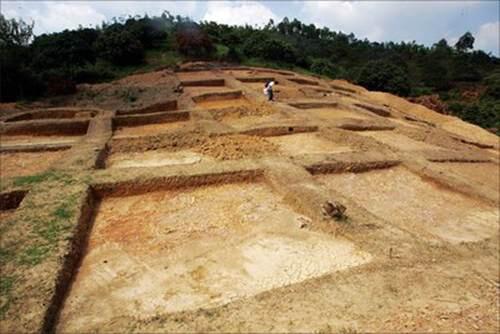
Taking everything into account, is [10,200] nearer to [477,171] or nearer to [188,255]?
[188,255]

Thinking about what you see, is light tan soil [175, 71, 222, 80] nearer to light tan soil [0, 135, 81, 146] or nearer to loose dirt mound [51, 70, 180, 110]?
loose dirt mound [51, 70, 180, 110]

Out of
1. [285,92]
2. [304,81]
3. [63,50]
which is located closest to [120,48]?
[63,50]

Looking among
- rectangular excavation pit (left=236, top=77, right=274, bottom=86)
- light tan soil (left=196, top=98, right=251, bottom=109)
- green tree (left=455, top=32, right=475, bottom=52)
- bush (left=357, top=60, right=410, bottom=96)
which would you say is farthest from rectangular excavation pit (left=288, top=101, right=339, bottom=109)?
green tree (left=455, top=32, right=475, bottom=52)

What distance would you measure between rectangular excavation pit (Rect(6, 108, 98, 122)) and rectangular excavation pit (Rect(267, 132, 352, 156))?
6538 mm

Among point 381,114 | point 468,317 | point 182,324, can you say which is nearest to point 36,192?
point 182,324

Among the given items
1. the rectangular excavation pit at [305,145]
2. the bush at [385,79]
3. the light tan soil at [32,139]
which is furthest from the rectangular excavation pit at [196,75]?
the bush at [385,79]

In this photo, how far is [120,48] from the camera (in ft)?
80.1

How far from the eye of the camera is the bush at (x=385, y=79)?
26.7 meters

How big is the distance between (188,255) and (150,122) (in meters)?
8.22

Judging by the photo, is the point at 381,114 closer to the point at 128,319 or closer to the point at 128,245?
the point at 128,245

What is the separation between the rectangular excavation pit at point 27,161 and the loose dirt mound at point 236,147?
3.35 metres

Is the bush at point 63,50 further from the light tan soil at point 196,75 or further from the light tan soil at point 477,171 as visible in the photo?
the light tan soil at point 477,171

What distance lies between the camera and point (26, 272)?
4.84m

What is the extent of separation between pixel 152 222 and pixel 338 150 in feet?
19.0
